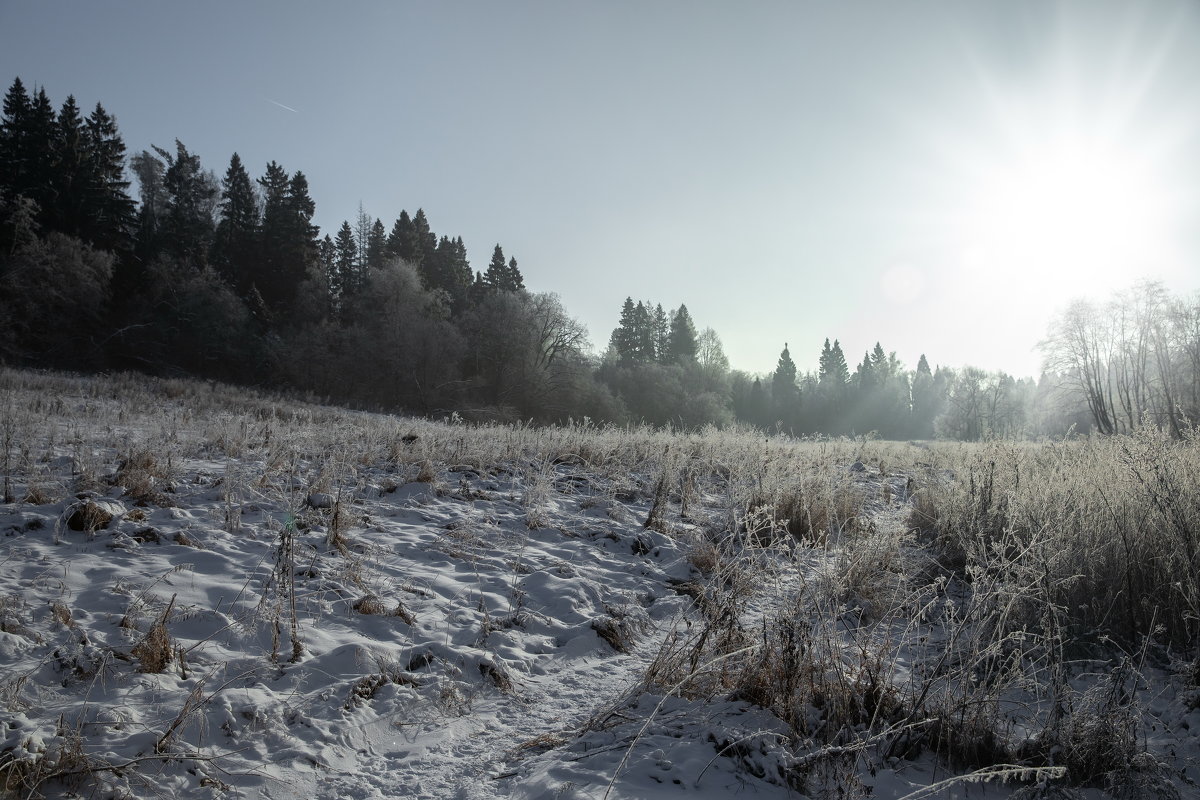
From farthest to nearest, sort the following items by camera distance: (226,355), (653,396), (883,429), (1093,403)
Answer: (883,429) < (653,396) < (226,355) < (1093,403)

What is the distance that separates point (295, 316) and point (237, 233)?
8.59 meters

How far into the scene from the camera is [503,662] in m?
3.61

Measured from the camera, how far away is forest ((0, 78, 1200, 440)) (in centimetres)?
2842

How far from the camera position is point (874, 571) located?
493 cm

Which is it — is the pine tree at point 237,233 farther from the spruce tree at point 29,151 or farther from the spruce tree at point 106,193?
the spruce tree at point 29,151

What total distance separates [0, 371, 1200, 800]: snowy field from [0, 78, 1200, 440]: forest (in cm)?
2244

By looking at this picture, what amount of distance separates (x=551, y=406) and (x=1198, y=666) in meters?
35.7

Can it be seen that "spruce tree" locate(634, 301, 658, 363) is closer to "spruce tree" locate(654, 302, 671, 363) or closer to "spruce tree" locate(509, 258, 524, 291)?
"spruce tree" locate(654, 302, 671, 363)

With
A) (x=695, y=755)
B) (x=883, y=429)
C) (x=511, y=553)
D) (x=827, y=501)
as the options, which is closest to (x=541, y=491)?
(x=511, y=553)

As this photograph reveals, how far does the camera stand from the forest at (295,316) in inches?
1119

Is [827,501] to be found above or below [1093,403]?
below

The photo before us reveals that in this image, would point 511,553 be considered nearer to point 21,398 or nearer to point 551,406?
point 21,398

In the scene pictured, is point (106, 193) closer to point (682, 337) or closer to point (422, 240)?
point (422, 240)

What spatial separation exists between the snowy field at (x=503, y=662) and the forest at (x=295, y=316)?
22.4 metres
